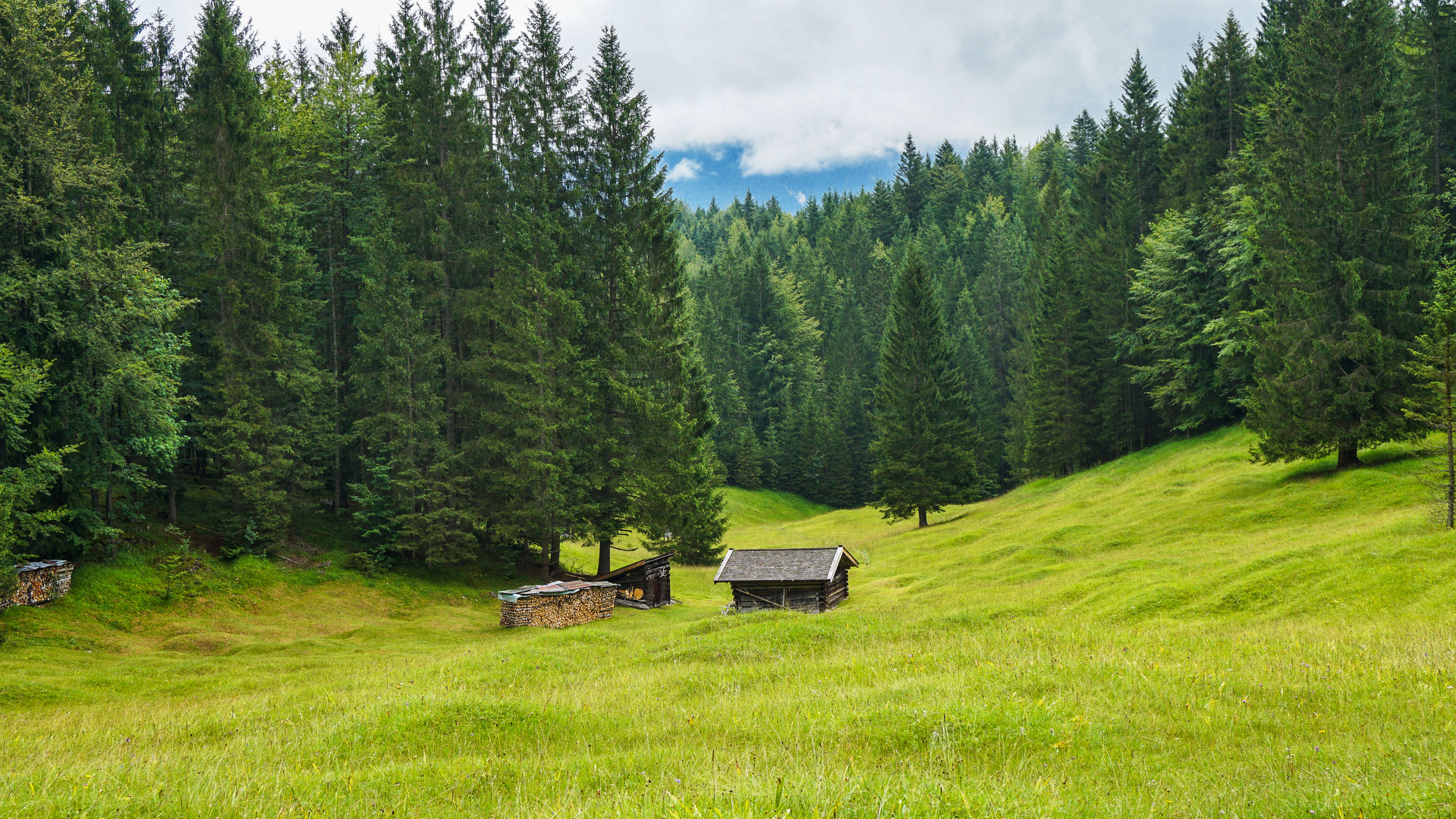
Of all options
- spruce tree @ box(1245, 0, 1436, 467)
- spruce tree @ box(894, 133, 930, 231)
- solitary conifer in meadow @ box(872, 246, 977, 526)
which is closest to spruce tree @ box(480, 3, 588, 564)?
solitary conifer in meadow @ box(872, 246, 977, 526)

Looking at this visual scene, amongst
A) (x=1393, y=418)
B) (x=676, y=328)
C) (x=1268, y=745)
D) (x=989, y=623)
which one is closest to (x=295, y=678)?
(x=989, y=623)

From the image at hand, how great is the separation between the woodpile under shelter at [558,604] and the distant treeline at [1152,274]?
30.1 meters

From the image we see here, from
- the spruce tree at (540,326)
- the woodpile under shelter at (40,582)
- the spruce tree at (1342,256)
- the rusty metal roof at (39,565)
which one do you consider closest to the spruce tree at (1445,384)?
the spruce tree at (1342,256)

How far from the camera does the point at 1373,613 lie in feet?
57.5

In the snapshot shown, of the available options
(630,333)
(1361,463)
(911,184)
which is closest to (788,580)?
(630,333)

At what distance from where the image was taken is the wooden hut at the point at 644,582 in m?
36.8

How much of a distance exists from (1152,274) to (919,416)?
20.0 m

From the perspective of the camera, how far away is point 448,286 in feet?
129

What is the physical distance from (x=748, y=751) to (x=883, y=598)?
27260mm

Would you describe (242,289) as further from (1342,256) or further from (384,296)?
(1342,256)

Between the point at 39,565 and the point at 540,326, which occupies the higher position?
the point at 540,326

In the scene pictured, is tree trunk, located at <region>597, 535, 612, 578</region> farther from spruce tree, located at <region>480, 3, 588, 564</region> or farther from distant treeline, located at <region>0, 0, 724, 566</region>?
spruce tree, located at <region>480, 3, 588, 564</region>

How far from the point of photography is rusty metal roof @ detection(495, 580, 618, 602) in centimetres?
2956

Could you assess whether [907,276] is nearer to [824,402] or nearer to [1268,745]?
[824,402]
